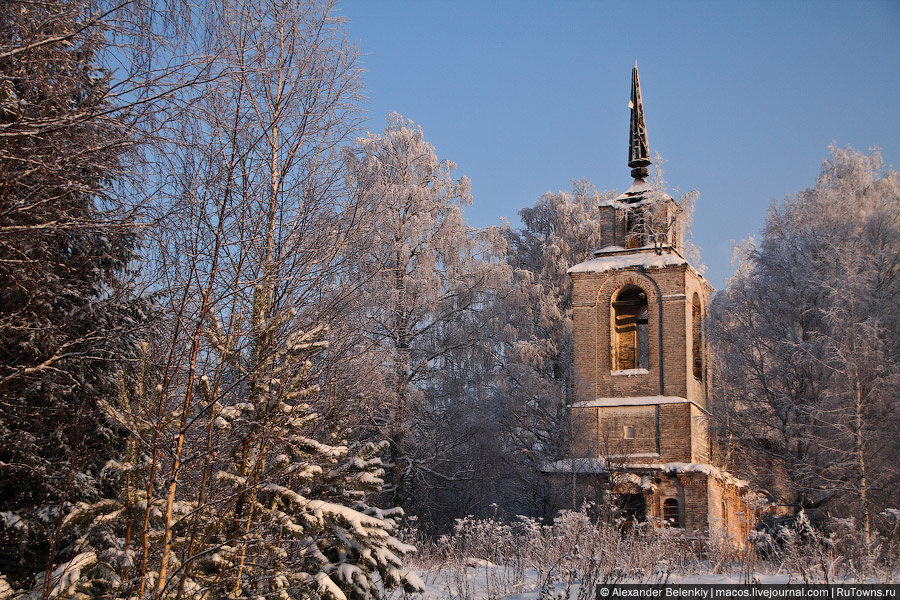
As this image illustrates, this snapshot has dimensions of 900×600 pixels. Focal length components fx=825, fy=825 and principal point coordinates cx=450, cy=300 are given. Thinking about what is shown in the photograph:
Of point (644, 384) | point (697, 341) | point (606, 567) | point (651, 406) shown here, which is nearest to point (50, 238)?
→ point (606, 567)

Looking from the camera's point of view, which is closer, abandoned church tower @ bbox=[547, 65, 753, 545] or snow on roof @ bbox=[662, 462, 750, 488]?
snow on roof @ bbox=[662, 462, 750, 488]

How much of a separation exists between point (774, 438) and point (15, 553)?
793 inches

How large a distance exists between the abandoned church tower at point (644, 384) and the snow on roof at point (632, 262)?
3cm

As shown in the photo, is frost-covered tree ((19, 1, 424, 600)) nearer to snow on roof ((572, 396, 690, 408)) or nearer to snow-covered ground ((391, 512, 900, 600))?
snow-covered ground ((391, 512, 900, 600))

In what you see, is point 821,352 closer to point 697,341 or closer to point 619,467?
point 697,341

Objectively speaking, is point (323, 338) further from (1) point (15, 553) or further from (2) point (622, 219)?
(2) point (622, 219)

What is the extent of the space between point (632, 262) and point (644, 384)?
323 cm

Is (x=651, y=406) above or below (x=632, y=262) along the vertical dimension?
below

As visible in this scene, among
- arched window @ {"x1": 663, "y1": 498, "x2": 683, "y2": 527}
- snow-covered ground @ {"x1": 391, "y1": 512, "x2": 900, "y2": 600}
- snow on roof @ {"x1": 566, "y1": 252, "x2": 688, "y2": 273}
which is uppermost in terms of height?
snow on roof @ {"x1": 566, "y1": 252, "x2": 688, "y2": 273}

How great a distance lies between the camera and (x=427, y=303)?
2319cm

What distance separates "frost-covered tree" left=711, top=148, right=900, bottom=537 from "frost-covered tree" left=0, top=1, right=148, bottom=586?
52.9 feet

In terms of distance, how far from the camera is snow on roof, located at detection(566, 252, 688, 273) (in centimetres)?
2156

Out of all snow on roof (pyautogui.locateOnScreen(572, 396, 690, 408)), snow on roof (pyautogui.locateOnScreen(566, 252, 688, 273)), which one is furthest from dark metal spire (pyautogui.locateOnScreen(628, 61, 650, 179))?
snow on roof (pyautogui.locateOnScreen(572, 396, 690, 408))

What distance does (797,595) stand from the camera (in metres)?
6.04
